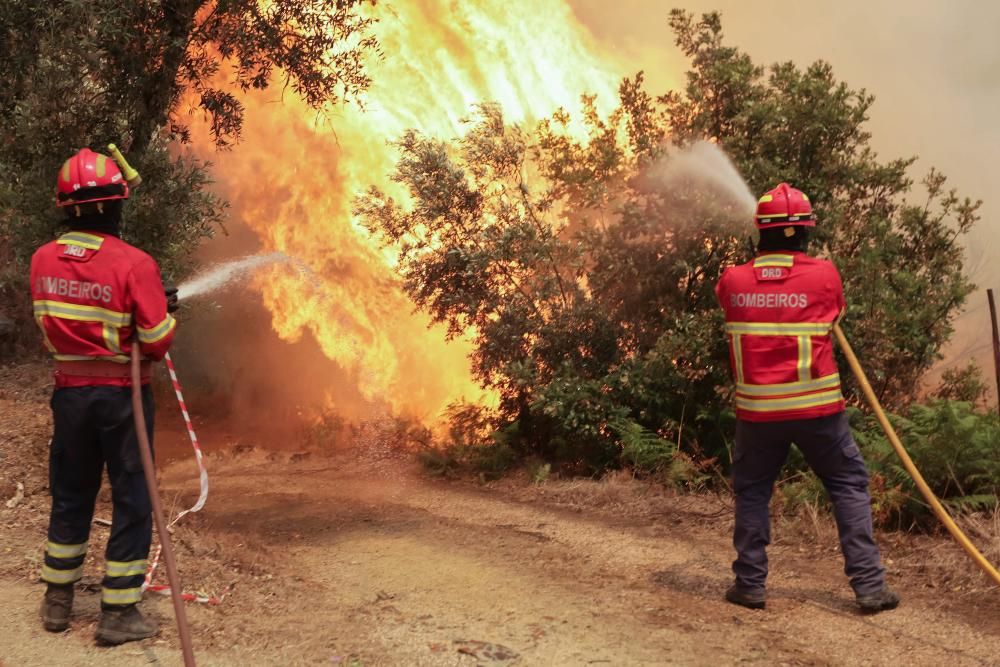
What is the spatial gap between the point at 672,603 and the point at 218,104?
620cm

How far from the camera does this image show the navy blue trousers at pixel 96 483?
4418 millimetres

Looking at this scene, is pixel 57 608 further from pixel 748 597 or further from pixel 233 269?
pixel 233 269

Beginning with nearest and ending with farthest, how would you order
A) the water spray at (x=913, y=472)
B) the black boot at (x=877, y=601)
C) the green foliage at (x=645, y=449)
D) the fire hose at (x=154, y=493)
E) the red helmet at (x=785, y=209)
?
the fire hose at (x=154, y=493) < the water spray at (x=913, y=472) < the black boot at (x=877, y=601) < the red helmet at (x=785, y=209) < the green foliage at (x=645, y=449)

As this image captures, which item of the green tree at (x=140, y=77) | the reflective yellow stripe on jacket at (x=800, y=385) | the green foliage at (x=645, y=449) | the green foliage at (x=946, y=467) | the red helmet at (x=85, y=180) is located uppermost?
the green tree at (x=140, y=77)

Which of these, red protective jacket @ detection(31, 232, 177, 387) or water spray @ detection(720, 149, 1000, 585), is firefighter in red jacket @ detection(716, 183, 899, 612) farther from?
red protective jacket @ detection(31, 232, 177, 387)

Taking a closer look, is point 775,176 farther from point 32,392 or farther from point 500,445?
point 32,392

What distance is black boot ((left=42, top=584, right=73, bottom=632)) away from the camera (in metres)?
4.53

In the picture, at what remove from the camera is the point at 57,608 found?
4.54 meters

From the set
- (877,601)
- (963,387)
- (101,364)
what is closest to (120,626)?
(101,364)

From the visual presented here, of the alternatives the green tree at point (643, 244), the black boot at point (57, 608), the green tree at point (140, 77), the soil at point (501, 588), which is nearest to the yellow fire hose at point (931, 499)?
the soil at point (501, 588)

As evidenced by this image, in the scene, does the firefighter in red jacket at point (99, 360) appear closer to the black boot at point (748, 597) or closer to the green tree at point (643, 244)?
the black boot at point (748, 597)

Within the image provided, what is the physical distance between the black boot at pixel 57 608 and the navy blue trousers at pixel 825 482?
372cm

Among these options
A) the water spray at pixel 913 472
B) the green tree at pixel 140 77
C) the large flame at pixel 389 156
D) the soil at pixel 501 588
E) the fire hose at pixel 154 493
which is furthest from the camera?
the large flame at pixel 389 156

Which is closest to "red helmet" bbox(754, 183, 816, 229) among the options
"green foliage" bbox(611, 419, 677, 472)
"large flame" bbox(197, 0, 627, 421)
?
"green foliage" bbox(611, 419, 677, 472)
